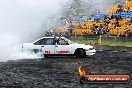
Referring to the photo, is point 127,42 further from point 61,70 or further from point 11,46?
point 61,70

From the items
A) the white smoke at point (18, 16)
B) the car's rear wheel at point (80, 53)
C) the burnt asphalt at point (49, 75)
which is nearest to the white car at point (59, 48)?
the car's rear wheel at point (80, 53)

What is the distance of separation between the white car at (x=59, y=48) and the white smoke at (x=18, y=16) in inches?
71.4

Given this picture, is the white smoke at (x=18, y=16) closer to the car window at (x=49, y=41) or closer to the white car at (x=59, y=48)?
the white car at (x=59, y=48)

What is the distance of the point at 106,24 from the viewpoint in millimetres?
44906

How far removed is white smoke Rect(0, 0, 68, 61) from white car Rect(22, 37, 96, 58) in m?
1.81

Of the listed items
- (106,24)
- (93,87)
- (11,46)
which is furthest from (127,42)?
(93,87)

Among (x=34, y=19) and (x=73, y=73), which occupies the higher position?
(x=34, y=19)

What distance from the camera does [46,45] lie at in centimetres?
2881

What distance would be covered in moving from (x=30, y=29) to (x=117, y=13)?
45.5ft

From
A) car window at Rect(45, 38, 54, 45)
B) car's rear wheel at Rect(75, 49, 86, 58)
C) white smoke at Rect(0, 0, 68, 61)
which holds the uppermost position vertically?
white smoke at Rect(0, 0, 68, 61)

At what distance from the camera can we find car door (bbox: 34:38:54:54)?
2869cm

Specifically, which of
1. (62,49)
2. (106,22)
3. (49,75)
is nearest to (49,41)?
(62,49)

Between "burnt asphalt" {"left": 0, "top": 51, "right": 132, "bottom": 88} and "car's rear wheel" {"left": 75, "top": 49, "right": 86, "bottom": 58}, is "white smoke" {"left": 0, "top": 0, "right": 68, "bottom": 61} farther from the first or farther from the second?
"burnt asphalt" {"left": 0, "top": 51, "right": 132, "bottom": 88}

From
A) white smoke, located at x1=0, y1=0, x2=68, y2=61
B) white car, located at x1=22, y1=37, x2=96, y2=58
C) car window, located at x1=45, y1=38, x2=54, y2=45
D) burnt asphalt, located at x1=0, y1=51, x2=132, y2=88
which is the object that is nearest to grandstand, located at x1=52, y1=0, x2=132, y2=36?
white smoke, located at x1=0, y1=0, x2=68, y2=61
